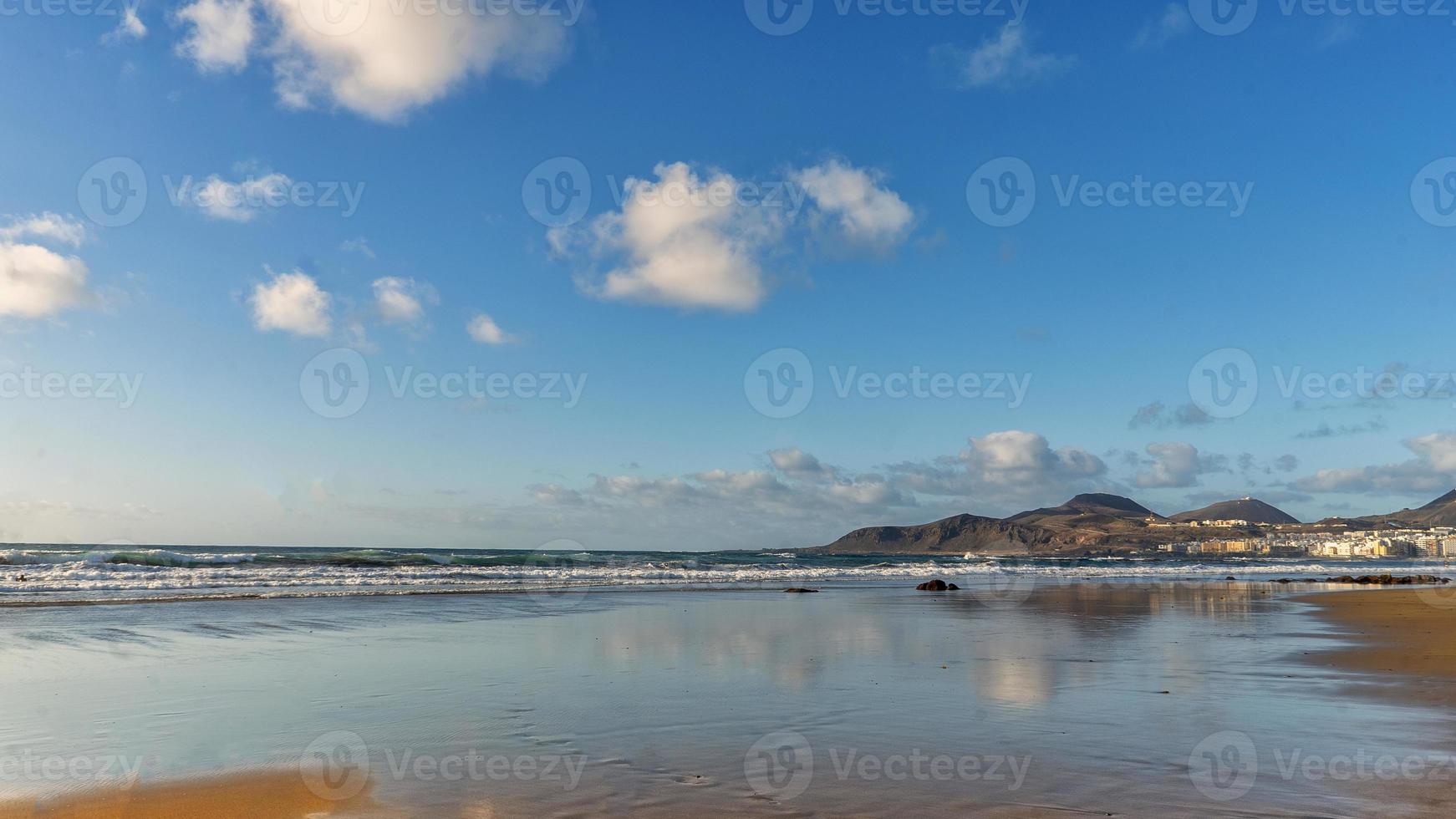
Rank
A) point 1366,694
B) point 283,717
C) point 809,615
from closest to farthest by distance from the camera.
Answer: point 283,717 < point 1366,694 < point 809,615

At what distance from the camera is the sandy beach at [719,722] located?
535cm

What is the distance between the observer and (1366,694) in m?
9.16

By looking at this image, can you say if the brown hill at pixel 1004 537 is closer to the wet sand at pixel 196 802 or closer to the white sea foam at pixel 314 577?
the white sea foam at pixel 314 577

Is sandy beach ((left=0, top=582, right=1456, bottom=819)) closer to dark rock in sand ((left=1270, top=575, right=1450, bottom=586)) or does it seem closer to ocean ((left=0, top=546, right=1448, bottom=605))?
ocean ((left=0, top=546, right=1448, bottom=605))

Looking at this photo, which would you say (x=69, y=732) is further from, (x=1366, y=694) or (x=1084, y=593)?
(x=1084, y=593)

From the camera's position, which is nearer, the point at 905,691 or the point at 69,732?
the point at 69,732

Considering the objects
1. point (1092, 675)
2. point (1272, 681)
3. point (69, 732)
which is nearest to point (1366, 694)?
point (1272, 681)

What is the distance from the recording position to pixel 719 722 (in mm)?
7672

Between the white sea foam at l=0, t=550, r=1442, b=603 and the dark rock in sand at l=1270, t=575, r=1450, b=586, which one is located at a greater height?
the dark rock in sand at l=1270, t=575, r=1450, b=586

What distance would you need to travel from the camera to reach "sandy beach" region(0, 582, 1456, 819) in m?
5.35

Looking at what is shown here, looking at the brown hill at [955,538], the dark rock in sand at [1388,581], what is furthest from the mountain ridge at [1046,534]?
the dark rock in sand at [1388,581]

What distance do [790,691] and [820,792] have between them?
3.86 m

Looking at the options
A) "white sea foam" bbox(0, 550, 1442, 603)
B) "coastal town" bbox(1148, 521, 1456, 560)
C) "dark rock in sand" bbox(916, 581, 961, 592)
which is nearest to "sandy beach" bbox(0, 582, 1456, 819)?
"white sea foam" bbox(0, 550, 1442, 603)

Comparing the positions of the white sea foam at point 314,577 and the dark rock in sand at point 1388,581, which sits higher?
the dark rock in sand at point 1388,581
